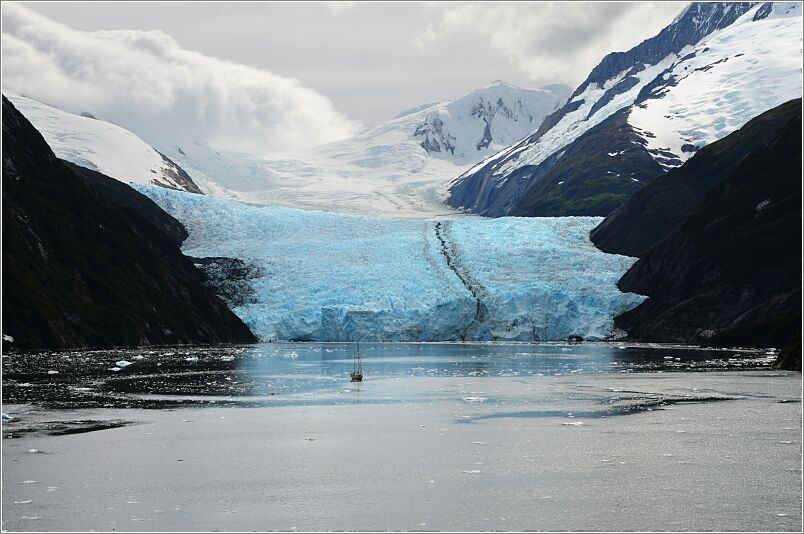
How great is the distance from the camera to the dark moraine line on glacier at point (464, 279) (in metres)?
84.9

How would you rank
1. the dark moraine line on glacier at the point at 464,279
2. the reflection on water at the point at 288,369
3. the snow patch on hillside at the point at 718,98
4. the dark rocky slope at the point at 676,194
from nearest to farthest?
1. the reflection on water at the point at 288,369
2. the dark moraine line on glacier at the point at 464,279
3. the dark rocky slope at the point at 676,194
4. the snow patch on hillside at the point at 718,98

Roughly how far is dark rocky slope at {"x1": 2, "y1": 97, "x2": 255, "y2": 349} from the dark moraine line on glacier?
17.3 meters

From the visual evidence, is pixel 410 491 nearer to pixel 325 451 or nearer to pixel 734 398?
pixel 325 451

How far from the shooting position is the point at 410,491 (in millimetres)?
19656

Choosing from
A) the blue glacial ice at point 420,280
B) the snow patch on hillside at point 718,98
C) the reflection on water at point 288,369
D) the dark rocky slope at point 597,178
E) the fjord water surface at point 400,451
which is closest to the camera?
the fjord water surface at point 400,451

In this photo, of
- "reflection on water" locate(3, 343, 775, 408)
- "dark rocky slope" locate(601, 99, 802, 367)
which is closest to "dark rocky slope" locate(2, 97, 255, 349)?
"reflection on water" locate(3, 343, 775, 408)

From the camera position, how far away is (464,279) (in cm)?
8881

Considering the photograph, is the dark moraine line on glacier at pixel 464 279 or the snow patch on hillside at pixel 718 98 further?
the snow patch on hillside at pixel 718 98

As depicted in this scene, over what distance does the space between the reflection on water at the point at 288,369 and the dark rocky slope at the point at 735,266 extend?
5460 millimetres

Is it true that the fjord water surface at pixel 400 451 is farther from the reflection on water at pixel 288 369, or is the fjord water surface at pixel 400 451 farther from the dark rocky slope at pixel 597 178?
the dark rocky slope at pixel 597 178

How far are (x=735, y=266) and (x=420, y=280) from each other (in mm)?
23729

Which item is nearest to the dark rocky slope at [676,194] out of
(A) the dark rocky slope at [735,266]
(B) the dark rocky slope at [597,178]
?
(A) the dark rocky slope at [735,266]

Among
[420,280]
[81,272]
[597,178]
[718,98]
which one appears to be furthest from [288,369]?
[718,98]

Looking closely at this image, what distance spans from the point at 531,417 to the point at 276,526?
14.7 meters
